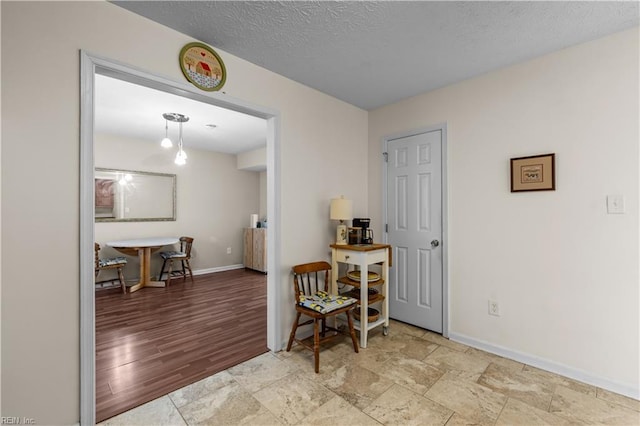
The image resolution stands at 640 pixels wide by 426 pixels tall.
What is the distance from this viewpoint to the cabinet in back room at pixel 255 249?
19.0 ft

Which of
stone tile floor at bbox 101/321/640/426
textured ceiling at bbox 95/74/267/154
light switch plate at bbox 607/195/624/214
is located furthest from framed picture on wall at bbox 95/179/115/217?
light switch plate at bbox 607/195/624/214

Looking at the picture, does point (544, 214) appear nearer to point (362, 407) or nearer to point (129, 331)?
point (362, 407)

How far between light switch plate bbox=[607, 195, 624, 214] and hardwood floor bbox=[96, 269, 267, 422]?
9.46 feet

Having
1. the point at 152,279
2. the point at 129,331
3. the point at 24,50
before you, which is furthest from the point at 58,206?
the point at 152,279

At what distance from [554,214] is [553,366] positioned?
3.85 ft

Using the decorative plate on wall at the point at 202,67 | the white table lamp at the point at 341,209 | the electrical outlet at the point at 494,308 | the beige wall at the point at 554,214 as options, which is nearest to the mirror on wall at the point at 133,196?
the decorative plate on wall at the point at 202,67

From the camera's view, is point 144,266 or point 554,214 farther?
point 144,266

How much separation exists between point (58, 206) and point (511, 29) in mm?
2959

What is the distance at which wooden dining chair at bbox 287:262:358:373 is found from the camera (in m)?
2.31

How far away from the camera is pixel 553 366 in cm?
225

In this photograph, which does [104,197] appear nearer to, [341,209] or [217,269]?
[217,269]

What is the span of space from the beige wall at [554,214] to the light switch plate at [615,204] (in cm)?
3

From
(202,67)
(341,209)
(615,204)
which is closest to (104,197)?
(202,67)

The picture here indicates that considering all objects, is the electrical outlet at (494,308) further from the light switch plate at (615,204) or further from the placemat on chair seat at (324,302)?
the placemat on chair seat at (324,302)
